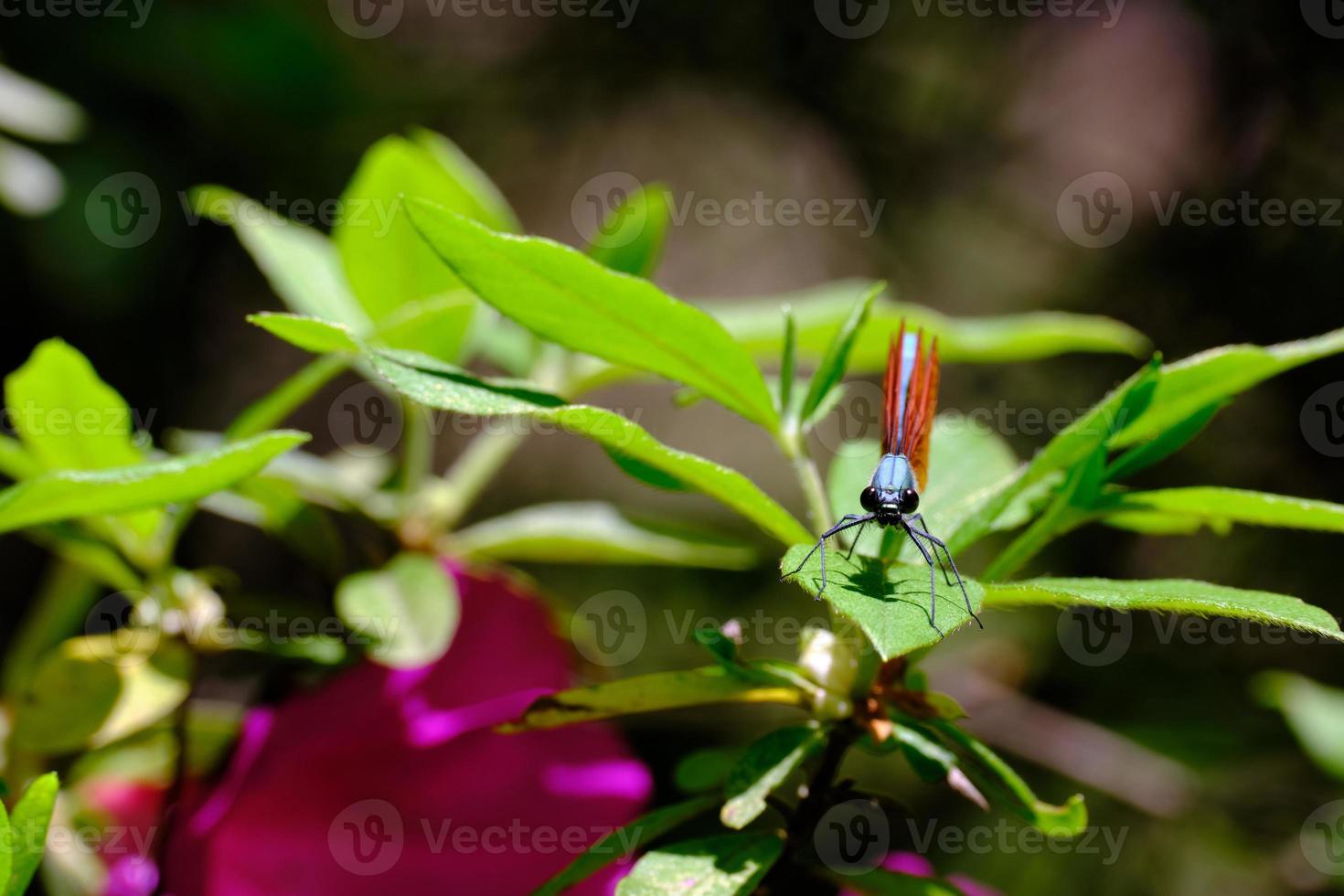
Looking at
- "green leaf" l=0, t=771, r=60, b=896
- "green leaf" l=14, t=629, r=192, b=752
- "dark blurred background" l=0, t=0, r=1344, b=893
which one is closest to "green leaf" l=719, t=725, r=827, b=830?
"green leaf" l=0, t=771, r=60, b=896

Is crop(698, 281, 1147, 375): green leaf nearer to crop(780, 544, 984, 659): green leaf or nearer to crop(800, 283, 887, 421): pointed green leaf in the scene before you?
crop(800, 283, 887, 421): pointed green leaf

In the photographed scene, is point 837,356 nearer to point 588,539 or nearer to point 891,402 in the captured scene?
point 891,402

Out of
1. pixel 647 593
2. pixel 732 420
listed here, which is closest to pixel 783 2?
pixel 647 593

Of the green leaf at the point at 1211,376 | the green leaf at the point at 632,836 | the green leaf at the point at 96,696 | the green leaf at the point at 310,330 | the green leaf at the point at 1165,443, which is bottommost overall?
the green leaf at the point at 96,696

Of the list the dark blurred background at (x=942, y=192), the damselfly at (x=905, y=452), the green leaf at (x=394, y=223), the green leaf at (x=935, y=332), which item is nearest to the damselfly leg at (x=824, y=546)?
the damselfly at (x=905, y=452)

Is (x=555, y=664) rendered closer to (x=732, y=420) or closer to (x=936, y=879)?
(x=936, y=879)

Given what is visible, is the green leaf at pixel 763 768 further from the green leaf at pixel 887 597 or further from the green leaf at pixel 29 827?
the green leaf at pixel 29 827

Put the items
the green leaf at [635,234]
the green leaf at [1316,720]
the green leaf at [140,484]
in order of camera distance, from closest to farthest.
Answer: the green leaf at [140,484]
the green leaf at [635,234]
the green leaf at [1316,720]
